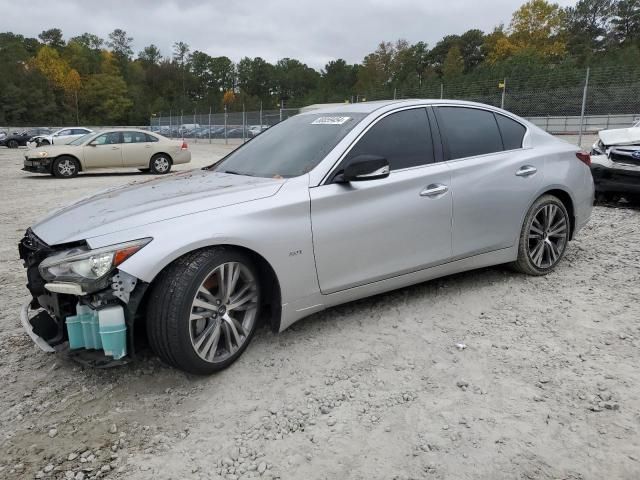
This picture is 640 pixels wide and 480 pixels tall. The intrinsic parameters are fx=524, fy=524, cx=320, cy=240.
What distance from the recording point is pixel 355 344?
11.1 ft

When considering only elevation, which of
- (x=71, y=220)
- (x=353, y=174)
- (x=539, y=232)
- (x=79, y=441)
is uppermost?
(x=353, y=174)

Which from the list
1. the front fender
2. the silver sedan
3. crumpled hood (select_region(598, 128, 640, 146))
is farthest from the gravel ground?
crumpled hood (select_region(598, 128, 640, 146))

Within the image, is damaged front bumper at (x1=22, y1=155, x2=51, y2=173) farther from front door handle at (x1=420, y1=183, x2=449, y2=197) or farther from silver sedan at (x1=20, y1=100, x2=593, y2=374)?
front door handle at (x1=420, y1=183, x2=449, y2=197)

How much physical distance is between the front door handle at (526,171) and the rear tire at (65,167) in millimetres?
13053

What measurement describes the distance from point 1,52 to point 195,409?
366 ft

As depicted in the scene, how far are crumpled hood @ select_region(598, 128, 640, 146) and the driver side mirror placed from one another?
18.0 feet

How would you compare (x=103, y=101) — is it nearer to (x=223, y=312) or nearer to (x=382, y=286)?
(x=382, y=286)

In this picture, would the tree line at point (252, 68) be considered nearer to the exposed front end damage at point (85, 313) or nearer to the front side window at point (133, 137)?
the front side window at point (133, 137)

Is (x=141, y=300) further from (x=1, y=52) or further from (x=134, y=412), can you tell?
(x=1, y=52)

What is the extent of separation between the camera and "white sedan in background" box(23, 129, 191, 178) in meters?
14.0

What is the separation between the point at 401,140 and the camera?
150 inches

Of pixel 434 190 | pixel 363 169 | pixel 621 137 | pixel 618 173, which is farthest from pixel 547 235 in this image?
pixel 621 137

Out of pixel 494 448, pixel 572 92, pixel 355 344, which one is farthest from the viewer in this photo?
pixel 572 92

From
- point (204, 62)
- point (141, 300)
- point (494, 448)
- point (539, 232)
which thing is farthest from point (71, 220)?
point (204, 62)
